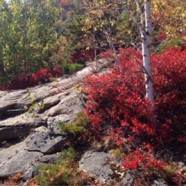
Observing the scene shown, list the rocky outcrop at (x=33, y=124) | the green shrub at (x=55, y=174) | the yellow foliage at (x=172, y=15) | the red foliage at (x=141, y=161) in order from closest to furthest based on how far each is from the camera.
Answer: the red foliage at (x=141, y=161)
the green shrub at (x=55, y=174)
the yellow foliage at (x=172, y=15)
the rocky outcrop at (x=33, y=124)

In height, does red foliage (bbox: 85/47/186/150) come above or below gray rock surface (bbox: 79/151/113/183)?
above

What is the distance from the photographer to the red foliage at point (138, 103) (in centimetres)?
1081

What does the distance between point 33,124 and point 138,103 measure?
4.83 meters

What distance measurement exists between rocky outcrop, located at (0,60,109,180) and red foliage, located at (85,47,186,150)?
132 centimetres

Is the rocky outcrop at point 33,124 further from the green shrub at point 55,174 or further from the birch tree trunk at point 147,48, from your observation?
the birch tree trunk at point 147,48

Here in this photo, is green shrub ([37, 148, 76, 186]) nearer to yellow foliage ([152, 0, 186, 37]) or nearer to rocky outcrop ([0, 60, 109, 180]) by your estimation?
rocky outcrop ([0, 60, 109, 180])

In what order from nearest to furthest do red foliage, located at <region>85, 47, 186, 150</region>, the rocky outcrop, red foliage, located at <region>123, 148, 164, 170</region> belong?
red foliage, located at <region>123, 148, 164, 170</region>
red foliage, located at <region>85, 47, 186, 150</region>
the rocky outcrop

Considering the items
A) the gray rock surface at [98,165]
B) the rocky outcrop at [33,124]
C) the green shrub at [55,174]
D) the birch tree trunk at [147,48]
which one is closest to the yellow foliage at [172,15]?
the birch tree trunk at [147,48]

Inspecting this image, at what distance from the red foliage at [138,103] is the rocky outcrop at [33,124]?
4.33 ft

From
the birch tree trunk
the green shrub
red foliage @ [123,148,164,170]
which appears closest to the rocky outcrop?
the green shrub

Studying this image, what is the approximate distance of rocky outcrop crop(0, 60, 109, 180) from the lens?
39.4ft

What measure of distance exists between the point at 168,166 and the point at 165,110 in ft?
7.86

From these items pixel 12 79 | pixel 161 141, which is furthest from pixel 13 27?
pixel 161 141

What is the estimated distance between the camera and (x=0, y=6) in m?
27.7
